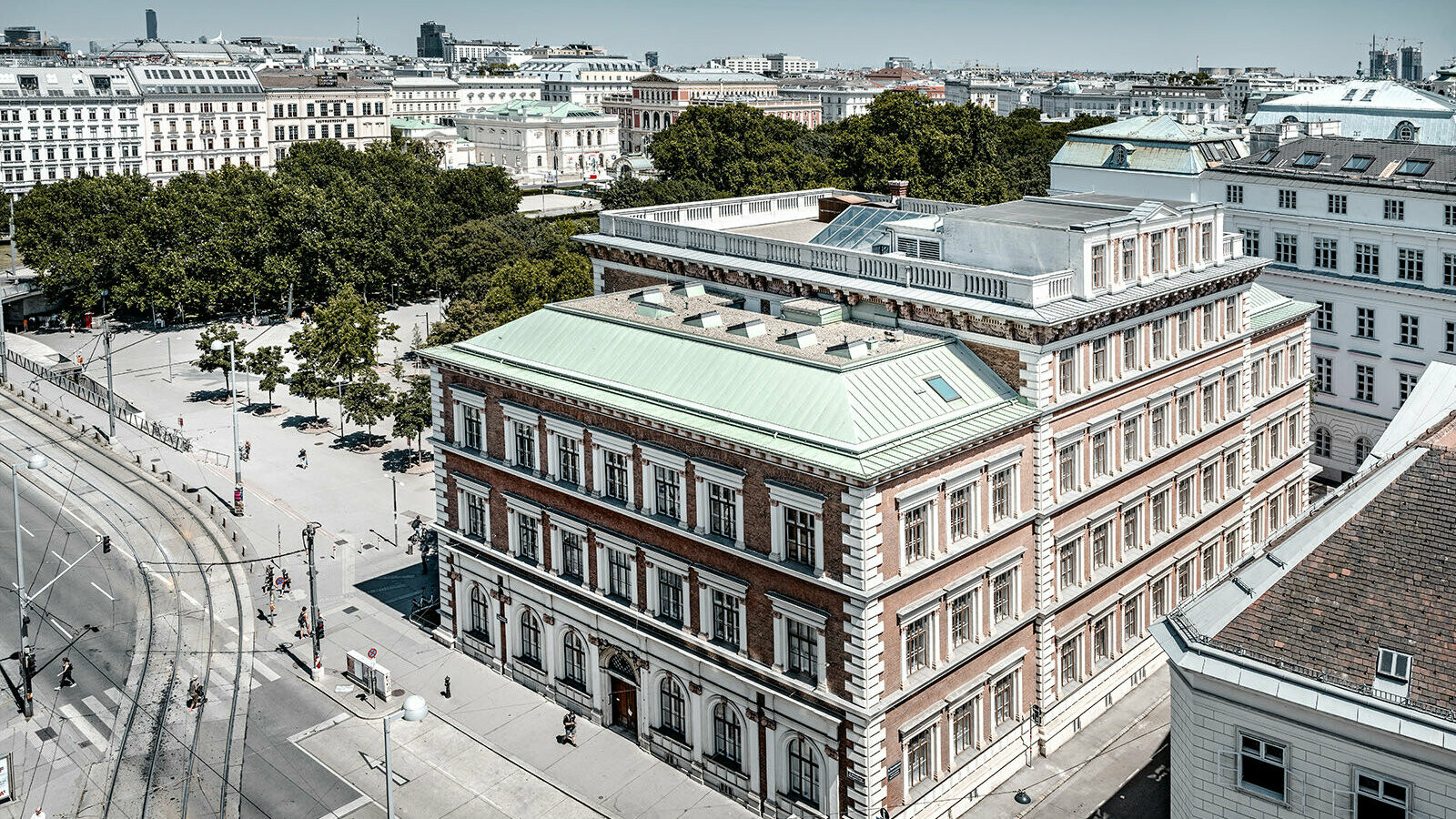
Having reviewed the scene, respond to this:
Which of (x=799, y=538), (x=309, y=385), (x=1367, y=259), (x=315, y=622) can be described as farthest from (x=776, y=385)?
(x=309, y=385)

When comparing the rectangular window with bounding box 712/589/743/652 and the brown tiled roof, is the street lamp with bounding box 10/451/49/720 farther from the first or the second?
the brown tiled roof

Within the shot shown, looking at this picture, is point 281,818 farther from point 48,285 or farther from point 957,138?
point 957,138

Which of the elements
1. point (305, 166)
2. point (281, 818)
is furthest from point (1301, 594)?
point (305, 166)

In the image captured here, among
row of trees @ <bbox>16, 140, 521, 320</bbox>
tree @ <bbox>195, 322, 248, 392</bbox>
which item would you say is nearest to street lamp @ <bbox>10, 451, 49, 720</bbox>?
tree @ <bbox>195, 322, 248, 392</bbox>

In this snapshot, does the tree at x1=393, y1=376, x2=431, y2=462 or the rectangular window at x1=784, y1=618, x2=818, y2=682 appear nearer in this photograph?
the rectangular window at x1=784, y1=618, x2=818, y2=682

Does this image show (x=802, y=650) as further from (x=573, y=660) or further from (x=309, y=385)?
(x=309, y=385)

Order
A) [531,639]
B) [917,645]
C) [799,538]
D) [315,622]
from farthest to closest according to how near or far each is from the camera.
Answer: [315,622]
[531,639]
[917,645]
[799,538]
